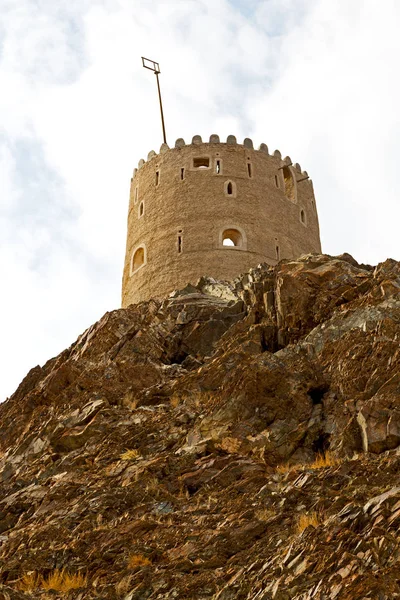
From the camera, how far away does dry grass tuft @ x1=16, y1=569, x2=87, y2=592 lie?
9070 mm

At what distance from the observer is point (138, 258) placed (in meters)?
25.8

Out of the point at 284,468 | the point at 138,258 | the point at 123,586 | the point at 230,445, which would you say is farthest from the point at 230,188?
the point at 123,586

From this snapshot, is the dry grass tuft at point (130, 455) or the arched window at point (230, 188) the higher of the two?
the arched window at point (230, 188)

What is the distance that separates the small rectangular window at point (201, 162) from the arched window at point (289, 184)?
8.17ft

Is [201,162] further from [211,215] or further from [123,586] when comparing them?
[123,586]

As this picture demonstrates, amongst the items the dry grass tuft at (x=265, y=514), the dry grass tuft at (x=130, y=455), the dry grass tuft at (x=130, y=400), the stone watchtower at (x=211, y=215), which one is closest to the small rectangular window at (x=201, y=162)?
the stone watchtower at (x=211, y=215)

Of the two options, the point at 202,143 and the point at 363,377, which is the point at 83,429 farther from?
the point at 202,143

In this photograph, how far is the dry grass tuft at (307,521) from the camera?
879 cm

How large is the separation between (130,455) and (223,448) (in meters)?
1.44

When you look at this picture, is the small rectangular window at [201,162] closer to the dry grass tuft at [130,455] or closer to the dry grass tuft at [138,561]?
the dry grass tuft at [130,455]

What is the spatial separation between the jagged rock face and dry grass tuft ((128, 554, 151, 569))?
31 mm

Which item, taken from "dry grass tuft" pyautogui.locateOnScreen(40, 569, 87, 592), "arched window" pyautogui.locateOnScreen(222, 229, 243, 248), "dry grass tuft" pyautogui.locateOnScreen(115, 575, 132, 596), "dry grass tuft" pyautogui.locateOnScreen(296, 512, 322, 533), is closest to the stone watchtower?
"arched window" pyautogui.locateOnScreen(222, 229, 243, 248)

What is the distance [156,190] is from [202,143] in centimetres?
218

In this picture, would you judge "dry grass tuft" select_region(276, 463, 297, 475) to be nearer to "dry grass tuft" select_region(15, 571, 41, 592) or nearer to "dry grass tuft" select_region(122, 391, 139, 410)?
"dry grass tuft" select_region(15, 571, 41, 592)
